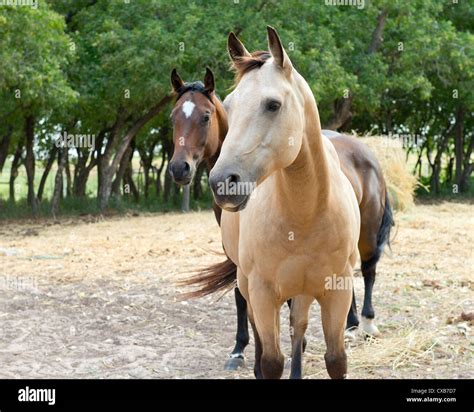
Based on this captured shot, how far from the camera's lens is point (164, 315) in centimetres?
697

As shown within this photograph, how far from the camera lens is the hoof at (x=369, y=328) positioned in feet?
20.4

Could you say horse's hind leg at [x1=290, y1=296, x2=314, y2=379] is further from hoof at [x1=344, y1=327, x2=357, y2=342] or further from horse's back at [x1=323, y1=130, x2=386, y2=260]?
horse's back at [x1=323, y1=130, x2=386, y2=260]

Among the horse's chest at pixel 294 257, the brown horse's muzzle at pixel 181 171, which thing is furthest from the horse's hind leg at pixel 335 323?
the brown horse's muzzle at pixel 181 171

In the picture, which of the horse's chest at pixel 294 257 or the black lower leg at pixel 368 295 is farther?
the black lower leg at pixel 368 295

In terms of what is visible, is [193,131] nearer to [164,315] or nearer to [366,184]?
[366,184]

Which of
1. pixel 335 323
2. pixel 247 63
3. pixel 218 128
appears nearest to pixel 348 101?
pixel 218 128

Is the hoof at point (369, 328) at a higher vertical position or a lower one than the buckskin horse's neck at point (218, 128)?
lower

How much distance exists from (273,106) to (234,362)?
281 cm

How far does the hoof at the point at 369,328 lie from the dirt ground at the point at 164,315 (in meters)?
0.09

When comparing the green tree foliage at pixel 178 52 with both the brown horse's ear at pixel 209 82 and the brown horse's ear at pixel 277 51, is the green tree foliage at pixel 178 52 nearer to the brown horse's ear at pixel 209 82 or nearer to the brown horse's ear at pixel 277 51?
the brown horse's ear at pixel 209 82

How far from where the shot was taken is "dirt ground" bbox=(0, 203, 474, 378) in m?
5.36

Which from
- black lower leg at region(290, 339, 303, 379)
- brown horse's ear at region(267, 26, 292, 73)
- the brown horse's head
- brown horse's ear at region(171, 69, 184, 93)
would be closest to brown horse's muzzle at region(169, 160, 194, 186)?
the brown horse's head

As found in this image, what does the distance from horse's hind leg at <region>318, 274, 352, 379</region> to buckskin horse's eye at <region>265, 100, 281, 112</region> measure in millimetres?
1220

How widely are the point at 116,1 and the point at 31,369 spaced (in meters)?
12.4
